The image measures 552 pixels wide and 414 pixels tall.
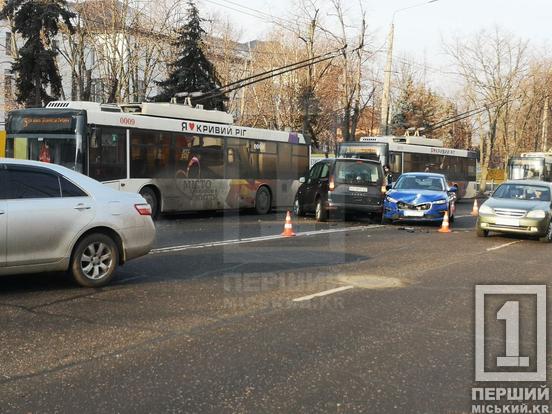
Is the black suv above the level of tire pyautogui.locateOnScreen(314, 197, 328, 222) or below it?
above

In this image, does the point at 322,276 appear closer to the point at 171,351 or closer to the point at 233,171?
the point at 171,351

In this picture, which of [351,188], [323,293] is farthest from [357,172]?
[323,293]

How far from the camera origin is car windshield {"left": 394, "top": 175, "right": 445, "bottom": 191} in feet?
60.0

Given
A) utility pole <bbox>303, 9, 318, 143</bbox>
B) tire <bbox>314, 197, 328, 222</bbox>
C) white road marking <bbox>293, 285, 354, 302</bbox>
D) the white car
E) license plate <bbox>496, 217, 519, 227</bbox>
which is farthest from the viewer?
utility pole <bbox>303, 9, 318, 143</bbox>

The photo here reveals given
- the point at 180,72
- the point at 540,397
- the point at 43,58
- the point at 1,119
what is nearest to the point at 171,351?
the point at 540,397

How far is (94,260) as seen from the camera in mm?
7652

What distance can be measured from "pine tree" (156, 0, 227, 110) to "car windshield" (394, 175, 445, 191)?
1964 centimetres

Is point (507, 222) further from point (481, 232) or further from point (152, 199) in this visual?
point (152, 199)

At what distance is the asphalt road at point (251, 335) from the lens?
4.29 meters

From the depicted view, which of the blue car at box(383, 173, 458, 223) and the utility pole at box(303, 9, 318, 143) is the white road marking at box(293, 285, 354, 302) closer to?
the blue car at box(383, 173, 458, 223)

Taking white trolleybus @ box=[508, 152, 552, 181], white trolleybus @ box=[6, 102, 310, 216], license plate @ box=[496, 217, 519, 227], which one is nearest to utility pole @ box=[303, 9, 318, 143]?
white trolleybus @ box=[508, 152, 552, 181]

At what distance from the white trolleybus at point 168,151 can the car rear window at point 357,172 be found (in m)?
3.80

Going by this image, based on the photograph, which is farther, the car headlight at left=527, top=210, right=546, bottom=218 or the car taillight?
the car headlight at left=527, top=210, right=546, bottom=218

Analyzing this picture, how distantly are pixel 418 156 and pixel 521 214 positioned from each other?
60.1 ft
